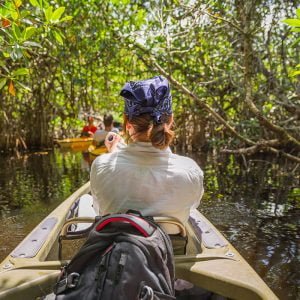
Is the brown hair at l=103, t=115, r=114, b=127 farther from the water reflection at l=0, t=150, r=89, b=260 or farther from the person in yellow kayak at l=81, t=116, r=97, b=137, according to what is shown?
the person in yellow kayak at l=81, t=116, r=97, b=137

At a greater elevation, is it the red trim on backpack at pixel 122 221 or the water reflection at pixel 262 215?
the red trim on backpack at pixel 122 221

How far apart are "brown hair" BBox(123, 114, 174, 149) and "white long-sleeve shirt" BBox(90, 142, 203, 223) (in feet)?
0.12

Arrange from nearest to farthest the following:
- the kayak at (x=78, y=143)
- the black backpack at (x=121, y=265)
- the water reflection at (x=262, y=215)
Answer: the black backpack at (x=121, y=265), the water reflection at (x=262, y=215), the kayak at (x=78, y=143)

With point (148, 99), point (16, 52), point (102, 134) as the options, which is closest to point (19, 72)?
point (16, 52)

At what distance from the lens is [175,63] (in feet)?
30.4

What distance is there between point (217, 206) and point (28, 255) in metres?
3.79

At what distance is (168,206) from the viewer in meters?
1.95

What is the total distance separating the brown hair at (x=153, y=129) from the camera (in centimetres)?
192

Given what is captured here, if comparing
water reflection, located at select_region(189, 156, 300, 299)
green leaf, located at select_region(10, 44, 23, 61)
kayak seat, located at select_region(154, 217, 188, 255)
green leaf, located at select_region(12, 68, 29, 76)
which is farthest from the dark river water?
green leaf, located at select_region(10, 44, 23, 61)

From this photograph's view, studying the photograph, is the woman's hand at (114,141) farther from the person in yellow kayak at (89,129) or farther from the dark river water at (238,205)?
the person in yellow kayak at (89,129)

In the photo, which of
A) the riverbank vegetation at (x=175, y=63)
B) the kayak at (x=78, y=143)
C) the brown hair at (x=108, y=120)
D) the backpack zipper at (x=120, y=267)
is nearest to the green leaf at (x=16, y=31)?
the riverbank vegetation at (x=175, y=63)

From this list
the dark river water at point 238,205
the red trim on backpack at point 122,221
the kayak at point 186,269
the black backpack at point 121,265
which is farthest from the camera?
the dark river water at point 238,205


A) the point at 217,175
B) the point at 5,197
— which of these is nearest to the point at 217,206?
the point at 217,175

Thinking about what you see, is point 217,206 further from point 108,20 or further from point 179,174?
point 108,20
